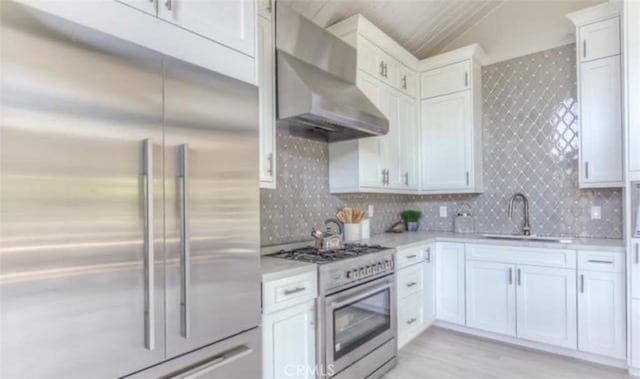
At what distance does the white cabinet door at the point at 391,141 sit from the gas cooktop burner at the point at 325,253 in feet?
2.92

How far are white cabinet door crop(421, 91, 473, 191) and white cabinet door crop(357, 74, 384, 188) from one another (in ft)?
2.82

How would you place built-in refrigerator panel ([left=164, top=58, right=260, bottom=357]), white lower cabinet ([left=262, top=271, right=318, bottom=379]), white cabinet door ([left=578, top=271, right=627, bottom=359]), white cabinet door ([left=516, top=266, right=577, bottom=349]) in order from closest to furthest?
built-in refrigerator panel ([left=164, top=58, right=260, bottom=357])
white lower cabinet ([left=262, top=271, right=318, bottom=379])
white cabinet door ([left=578, top=271, right=627, bottom=359])
white cabinet door ([left=516, top=266, right=577, bottom=349])

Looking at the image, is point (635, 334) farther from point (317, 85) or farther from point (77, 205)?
point (77, 205)

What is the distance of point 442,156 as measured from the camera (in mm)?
3664

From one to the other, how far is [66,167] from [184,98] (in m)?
0.47

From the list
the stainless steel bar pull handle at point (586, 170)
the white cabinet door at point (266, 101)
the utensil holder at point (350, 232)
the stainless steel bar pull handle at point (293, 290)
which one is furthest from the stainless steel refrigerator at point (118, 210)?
the stainless steel bar pull handle at point (586, 170)

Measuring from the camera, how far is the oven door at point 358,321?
6.77 ft

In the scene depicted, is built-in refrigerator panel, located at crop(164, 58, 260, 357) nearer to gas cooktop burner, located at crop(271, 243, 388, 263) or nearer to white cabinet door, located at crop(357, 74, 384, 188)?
gas cooktop burner, located at crop(271, 243, 388, 263)

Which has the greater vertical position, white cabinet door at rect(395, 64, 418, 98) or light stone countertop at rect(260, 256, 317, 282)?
white cabinet door at rect(395, 64, 418, 98)

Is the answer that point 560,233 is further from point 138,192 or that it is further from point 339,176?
point 138,192

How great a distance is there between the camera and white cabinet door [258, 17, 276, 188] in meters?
2.12

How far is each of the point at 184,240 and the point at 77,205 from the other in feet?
1.21

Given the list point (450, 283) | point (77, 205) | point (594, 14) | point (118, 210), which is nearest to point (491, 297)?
point (450, 283)

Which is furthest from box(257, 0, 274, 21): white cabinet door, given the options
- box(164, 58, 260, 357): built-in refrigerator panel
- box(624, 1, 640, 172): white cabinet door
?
box(624, 1, 640, 172): white cabinet door
